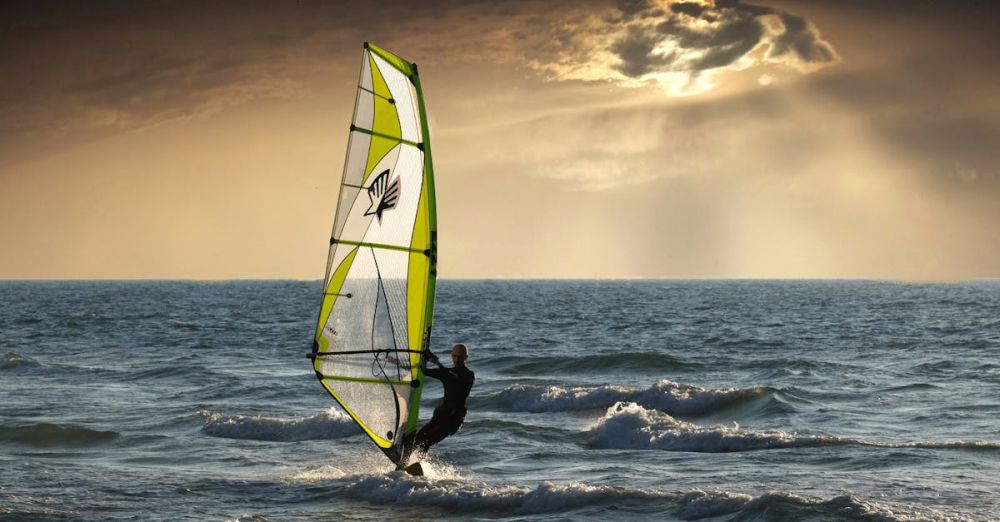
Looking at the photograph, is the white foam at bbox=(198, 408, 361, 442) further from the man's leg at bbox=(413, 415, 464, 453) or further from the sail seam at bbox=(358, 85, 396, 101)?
the sail seam at bbox=(358, 85, 396, 101)

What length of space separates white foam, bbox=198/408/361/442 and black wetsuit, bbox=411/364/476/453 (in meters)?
6.38

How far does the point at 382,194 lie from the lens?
1345cm

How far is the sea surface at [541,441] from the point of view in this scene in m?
13.9

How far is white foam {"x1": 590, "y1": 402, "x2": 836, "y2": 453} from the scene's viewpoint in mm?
18484

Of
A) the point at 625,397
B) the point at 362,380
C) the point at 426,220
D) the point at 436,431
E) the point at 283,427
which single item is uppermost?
the point at 426,220

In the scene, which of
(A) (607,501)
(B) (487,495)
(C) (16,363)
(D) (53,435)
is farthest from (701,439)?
(C) (16,363)

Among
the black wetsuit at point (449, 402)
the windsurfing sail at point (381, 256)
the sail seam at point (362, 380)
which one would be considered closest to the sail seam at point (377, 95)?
the windsurfing sail at point (381, 256)

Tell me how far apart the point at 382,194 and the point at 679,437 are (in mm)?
8014

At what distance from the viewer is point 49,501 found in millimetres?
13977

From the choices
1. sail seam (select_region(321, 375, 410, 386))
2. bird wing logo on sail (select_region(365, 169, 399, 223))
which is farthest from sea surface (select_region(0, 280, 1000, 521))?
bird wing logo on sail (select_region(365, 169, 399, 223))

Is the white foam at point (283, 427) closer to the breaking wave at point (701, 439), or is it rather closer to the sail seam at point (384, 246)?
the breaking wave at point (701, 439)

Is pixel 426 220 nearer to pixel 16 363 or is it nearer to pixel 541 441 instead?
pixel 541 441

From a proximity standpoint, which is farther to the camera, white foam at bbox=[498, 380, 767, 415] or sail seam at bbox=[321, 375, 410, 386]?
white foam at bbox=[498, 380, 767, 415]

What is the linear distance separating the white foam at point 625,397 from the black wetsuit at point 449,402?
9983 mm
